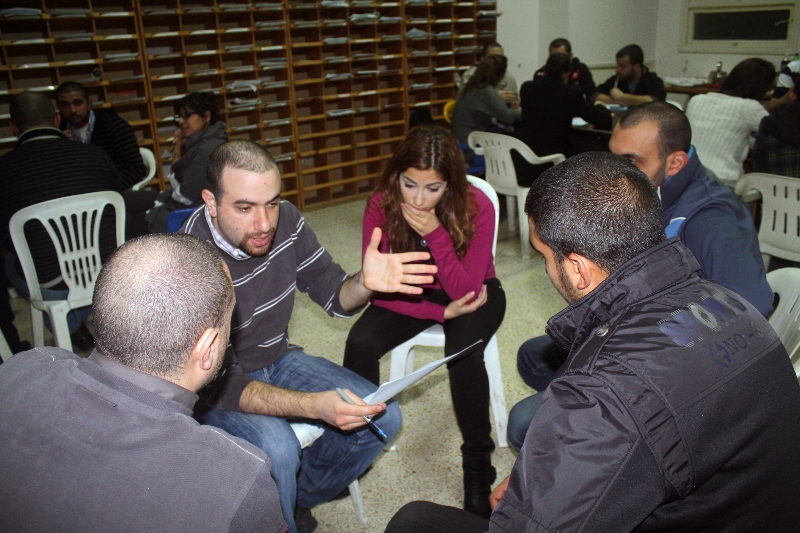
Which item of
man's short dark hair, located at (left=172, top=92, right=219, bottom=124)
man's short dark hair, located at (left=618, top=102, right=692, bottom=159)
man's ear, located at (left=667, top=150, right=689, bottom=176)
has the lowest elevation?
man's ear, located at (left=667, top=150, right=689, bottom=176)

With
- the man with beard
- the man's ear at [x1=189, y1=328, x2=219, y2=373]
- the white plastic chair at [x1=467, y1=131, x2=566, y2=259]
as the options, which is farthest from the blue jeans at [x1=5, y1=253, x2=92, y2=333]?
the white plastic chair at [x1=467, y1=131, x2=566, y2=259]

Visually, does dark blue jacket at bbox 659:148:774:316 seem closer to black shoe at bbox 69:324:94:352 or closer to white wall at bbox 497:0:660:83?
black shoe at bbox 69:324:94:352

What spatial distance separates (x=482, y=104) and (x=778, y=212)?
2336 mm

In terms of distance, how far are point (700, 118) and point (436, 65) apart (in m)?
3.13

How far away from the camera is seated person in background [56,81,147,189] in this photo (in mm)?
3779

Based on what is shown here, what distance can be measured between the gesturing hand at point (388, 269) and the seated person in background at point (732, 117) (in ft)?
8.53

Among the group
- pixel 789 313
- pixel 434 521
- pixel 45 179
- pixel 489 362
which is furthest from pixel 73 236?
pixel 789 313

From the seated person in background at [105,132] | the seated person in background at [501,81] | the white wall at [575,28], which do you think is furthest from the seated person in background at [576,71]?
the seated person in background at [105,132]

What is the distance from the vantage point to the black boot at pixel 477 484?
1.91m

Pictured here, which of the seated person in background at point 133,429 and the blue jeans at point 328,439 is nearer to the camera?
the seated person in background at point 133,429

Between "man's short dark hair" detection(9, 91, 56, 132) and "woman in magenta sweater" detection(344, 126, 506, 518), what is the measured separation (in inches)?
72.5

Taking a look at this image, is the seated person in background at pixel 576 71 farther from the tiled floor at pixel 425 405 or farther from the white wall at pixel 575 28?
the tiled floor at pixel 425 405

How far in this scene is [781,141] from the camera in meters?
3.19

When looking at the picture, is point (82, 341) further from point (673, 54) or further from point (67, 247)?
point (673, 54)
